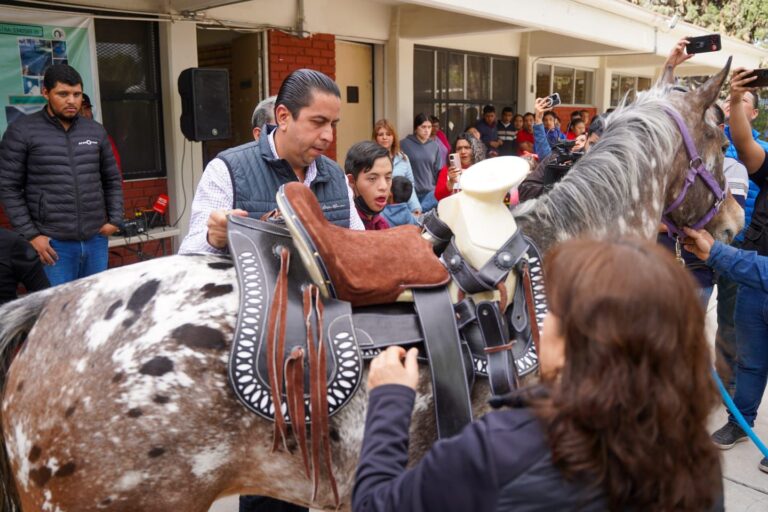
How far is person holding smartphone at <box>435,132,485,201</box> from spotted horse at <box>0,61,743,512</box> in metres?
3.83

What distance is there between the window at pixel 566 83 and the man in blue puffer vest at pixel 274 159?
10748 millimetres

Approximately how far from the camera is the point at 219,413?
1591mm

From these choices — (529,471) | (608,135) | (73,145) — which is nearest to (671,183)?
(608,135)

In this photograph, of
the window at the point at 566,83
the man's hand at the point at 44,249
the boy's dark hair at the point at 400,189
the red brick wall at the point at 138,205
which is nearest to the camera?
the man's hand at the point at 44,249

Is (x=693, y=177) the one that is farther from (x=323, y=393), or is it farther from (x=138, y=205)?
(x=138, y=205)

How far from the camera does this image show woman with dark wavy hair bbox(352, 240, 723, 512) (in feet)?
3.11

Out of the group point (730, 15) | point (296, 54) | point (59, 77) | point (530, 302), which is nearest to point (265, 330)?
point (530, 302)

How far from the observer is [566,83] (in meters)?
13.5

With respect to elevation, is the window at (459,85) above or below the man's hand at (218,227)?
above

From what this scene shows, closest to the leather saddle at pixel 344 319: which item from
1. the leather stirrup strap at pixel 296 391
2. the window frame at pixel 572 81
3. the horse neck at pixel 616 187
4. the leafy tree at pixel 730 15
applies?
the leather stirrup strap at pixel 296 391

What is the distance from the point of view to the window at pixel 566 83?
41.0 feet

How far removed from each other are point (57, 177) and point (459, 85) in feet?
23.8

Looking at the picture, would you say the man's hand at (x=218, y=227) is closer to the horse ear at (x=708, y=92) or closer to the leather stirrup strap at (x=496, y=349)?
the leather stirrup strap at (x=496, y=349)

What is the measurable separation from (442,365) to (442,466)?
62 cm
